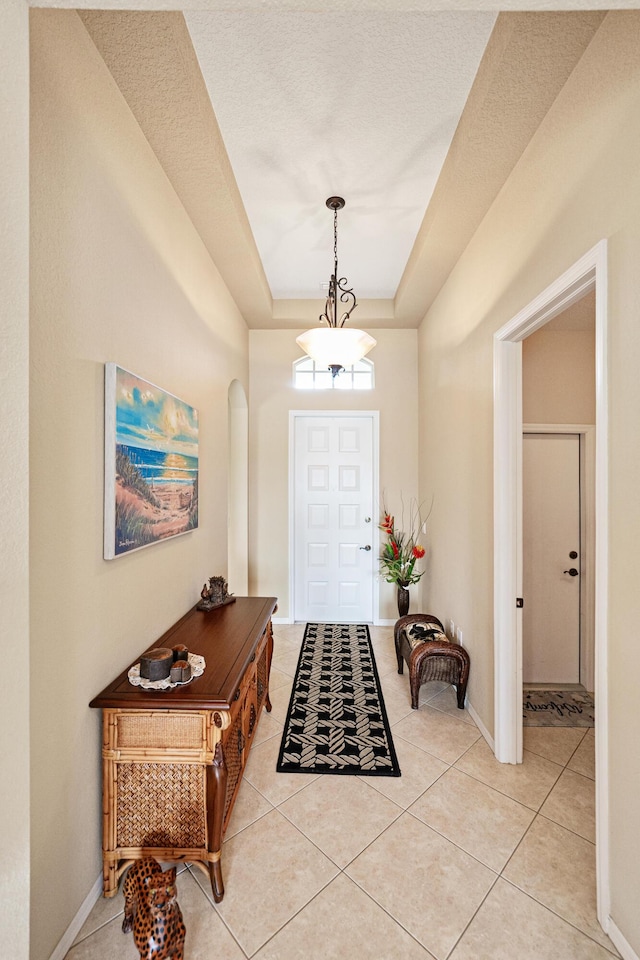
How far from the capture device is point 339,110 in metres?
1.85

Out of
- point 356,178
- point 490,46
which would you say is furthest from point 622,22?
point 356,178

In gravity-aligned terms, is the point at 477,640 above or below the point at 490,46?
below

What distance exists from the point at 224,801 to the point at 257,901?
1.11ft

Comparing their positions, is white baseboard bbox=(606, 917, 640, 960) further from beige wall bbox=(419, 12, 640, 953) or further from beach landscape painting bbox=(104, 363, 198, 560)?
beach landscape painting bbox=(104, 363, 198, 560)

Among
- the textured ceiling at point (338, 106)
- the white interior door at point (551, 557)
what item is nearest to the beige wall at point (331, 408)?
the white interior door at point (551, 557)

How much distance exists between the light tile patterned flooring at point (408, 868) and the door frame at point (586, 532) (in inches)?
35.2

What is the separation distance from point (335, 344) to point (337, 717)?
230 cm

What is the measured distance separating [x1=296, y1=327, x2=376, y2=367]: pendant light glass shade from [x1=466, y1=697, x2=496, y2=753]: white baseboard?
232 cm

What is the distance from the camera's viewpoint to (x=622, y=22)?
1295mm

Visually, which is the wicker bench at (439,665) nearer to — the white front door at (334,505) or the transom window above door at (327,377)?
the white front door at (334,505)

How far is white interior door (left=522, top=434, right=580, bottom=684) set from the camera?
10.4ft

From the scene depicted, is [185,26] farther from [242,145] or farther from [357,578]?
[357,578]
